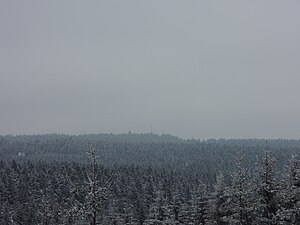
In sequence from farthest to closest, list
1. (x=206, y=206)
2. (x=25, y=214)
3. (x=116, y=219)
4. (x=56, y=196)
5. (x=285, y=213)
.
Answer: (x=56, y=196), (x=25, y=214), (x=116, y=219), (x=206, y=206), (x=285, y=213)

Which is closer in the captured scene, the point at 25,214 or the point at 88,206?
the point at 88,206

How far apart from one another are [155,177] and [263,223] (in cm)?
8745

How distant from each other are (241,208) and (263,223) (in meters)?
1.58

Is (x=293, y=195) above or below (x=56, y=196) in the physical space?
above

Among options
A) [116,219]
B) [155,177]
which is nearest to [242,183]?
[116,219]

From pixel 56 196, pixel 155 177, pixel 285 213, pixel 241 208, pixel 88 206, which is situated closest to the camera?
pixel 88 206

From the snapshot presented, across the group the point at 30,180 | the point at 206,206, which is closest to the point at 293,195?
the point at 206,206

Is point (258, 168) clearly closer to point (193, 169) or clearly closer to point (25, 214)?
point (25, 214)

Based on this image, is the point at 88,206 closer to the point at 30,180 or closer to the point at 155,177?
the point at 30,180

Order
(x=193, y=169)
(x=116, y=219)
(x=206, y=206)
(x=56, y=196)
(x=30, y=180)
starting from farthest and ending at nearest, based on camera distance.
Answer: (x=193, y=169), (x=30, y=180), (x=56, y=196), (x=116, y=219), (x=206, y=206)

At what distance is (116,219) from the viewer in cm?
4522

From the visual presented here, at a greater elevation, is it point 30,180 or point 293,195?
point 293,195

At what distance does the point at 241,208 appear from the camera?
73.2ft

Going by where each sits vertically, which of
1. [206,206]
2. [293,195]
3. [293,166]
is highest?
[293,166]
